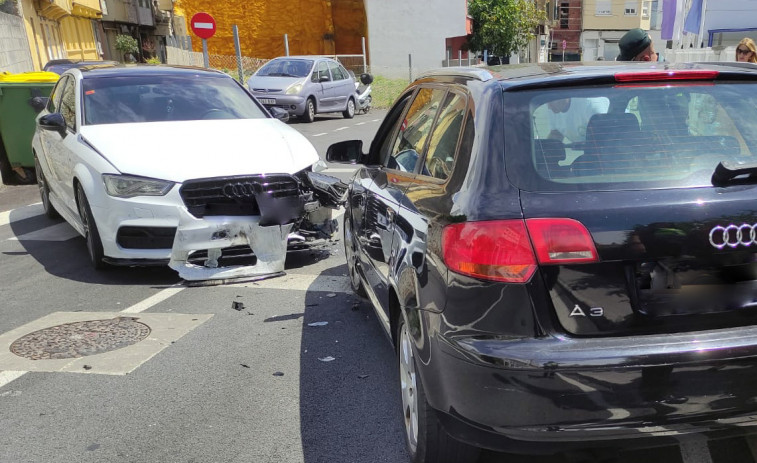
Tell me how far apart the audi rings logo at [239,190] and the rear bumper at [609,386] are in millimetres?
3704

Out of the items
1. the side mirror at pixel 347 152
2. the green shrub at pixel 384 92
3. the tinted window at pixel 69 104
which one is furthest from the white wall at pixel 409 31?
the side mirror at pixel 347 152

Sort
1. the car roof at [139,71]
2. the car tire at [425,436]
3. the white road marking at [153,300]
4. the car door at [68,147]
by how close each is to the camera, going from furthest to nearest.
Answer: the car roof at [139,71]
the car door at [68,147]
the white road marking at [153,300]
the car tire at [425,436]

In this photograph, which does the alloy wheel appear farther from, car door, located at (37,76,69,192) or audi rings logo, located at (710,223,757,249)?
car door, located at (37,76,69,192)

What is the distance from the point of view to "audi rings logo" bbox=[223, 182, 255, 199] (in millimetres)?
5801

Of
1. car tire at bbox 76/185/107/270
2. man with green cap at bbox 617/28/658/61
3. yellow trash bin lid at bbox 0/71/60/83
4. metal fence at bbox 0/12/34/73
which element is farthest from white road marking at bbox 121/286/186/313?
metal fence at bbox 0/12/34/73

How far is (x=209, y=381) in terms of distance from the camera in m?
4.12

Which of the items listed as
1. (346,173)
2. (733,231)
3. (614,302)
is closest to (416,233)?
(614,302)

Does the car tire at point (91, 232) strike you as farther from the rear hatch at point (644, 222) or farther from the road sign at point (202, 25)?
the road sign at point (202, 25)

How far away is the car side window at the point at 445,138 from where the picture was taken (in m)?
3.02

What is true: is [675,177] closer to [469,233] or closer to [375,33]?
[469,233]

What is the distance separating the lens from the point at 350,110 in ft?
73.9

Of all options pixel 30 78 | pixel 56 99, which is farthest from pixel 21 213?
pixel 30 78

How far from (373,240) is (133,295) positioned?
8.76ft

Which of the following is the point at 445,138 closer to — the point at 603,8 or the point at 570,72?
the point at 570,72
